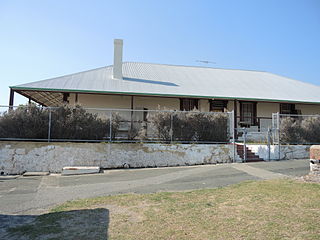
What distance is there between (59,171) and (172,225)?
755 cm

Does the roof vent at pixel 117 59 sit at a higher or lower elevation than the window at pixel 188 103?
higher

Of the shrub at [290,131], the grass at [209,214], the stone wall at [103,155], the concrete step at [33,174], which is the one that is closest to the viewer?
the grass at [209,214]

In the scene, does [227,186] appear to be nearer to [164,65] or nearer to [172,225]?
[172,225]

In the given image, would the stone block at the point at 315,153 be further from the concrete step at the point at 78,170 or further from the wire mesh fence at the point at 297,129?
the concrete step at the point at 78,170

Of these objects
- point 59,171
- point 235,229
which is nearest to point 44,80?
point 59,171

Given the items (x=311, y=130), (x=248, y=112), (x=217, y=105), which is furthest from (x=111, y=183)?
(x=248, y=112)

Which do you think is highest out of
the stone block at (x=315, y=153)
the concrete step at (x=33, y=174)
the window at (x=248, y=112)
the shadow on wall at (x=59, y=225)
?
the window at (x=248, y=112)

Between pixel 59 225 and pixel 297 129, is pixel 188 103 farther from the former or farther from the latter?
pixel 59 225

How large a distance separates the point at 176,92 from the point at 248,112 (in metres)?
6.19

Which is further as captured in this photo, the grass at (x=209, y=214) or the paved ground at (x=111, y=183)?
the paved ground at (x=111, y=183)

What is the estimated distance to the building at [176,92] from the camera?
16.0m

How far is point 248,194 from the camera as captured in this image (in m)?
5.89

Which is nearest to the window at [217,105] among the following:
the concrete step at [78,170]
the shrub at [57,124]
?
the shrub at [57,124]

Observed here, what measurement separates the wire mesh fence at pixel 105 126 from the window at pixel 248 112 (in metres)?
6.49
